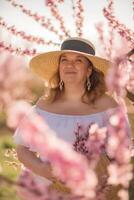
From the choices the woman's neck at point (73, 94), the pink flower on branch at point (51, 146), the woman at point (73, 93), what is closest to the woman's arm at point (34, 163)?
the woman at point (73, 93)

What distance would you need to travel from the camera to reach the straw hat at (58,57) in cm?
254

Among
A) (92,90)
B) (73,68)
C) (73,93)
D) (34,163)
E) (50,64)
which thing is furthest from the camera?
(50,64)

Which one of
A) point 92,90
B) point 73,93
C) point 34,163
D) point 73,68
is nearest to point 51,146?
point 34,163

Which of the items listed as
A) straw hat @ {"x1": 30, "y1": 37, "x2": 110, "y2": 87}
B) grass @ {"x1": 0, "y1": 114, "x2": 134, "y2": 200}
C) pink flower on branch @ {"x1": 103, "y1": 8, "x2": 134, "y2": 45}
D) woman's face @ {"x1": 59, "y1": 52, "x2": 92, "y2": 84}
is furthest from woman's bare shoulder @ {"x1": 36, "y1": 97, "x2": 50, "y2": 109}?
pink flower on branch @ {"x1": 103, "y1": 8, "x2": 134, "y2": 45}


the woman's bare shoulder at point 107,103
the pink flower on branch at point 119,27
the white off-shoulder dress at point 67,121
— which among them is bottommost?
the white off-shoulder dress at point 67,121

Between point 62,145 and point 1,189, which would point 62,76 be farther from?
point 1,189

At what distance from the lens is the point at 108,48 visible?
488 cm

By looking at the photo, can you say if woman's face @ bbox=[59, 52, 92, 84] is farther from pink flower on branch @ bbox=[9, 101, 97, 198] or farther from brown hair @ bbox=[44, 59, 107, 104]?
pink flower on branch @ bbox=[9, 101, 97, 198]

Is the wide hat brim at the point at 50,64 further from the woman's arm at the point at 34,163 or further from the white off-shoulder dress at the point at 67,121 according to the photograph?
Answer: the woman's arm at the point at 34,163

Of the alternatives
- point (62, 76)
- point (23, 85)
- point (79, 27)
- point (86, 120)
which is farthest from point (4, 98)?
point (79, 27)

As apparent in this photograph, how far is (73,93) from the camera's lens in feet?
8.34

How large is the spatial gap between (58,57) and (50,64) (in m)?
0.14

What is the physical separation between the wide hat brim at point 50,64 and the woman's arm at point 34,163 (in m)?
0.49

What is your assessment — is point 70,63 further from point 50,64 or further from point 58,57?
point 50,64
